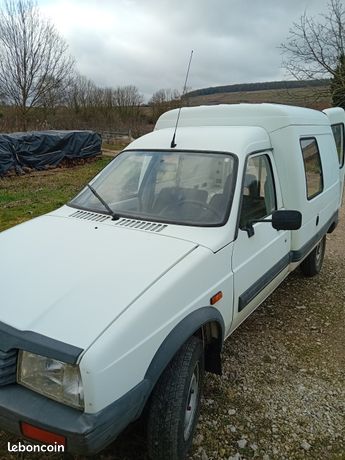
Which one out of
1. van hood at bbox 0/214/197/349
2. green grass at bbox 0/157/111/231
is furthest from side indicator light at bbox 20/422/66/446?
green grass at bbox 0/157/111/231

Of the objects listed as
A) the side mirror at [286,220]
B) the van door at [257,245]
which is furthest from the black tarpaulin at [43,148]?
the side mirror at [286,220]

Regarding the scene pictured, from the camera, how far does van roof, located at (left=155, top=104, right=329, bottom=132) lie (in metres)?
3.44

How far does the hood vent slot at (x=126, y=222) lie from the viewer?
8.51ft

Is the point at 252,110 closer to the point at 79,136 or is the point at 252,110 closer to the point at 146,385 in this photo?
the point at 146,385

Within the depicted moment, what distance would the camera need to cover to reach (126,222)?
2.71m

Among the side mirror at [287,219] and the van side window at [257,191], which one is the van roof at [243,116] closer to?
the van side window at [257,191]

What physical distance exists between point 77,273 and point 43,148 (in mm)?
15692

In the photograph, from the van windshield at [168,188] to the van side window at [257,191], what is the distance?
0.62 feet

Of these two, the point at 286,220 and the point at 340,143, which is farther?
the point at 340,143

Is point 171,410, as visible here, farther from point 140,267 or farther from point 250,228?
point 250,228

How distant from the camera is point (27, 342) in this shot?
1.68 metres

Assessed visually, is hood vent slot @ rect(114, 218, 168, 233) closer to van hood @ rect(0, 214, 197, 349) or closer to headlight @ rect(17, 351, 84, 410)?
van hood @ rect(0, 214, 197, 349)

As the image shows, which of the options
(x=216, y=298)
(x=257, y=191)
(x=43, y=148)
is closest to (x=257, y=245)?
(x=257, y=191)

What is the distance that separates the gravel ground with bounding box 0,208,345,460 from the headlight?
77cm
